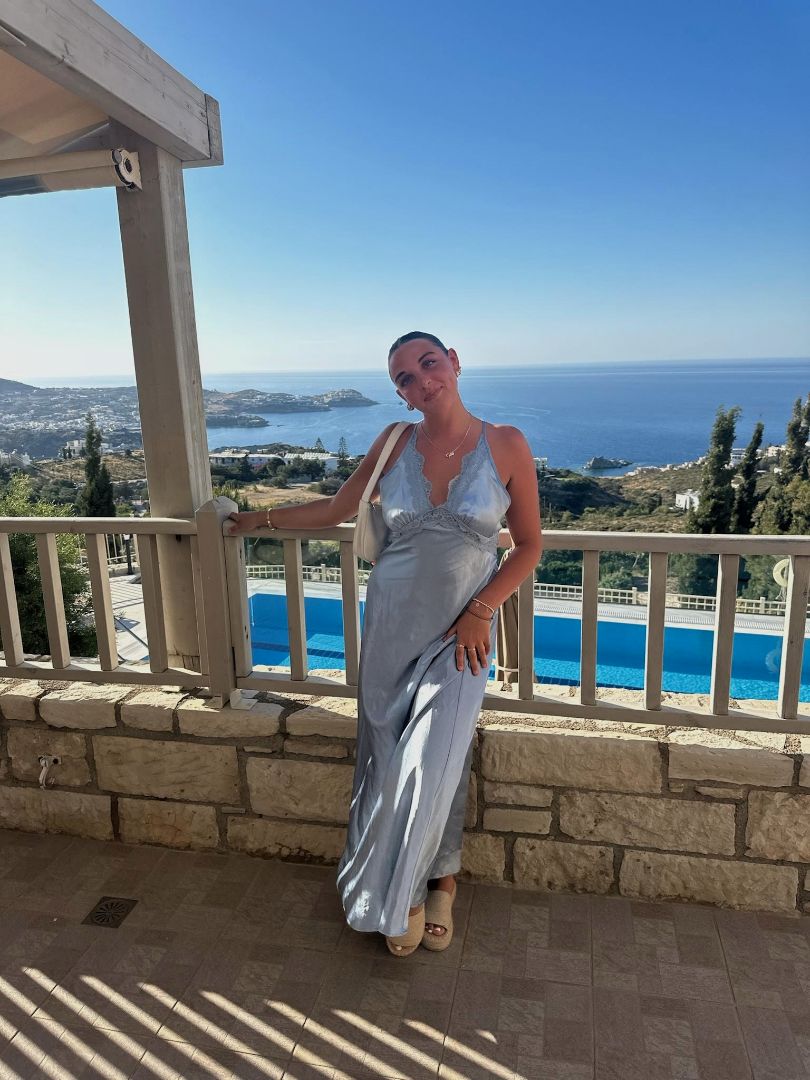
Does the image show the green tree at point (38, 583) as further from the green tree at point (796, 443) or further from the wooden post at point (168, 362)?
the green tree at point (796, 443)

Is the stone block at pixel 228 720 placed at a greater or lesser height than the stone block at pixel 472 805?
greater

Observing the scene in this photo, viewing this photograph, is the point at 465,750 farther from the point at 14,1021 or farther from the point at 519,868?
the point at 14,1021

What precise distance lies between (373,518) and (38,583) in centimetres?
1306

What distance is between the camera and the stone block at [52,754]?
2672 mm

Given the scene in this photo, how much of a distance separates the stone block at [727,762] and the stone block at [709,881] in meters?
0.27

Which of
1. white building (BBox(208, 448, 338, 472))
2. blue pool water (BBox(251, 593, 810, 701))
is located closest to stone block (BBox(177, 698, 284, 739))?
blue pool water (BBox(251, 593, 810, 701))

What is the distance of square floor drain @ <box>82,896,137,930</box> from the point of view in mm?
2230

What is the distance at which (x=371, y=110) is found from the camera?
106ft

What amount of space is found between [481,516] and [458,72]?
114ft

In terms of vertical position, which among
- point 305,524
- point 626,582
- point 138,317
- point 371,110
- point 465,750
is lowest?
point 626,582

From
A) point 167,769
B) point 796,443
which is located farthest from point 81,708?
point 796,443

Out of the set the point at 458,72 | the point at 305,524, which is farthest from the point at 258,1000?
the point at 458,72

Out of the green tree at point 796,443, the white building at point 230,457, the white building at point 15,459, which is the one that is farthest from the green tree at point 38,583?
the green tree at point 796,443

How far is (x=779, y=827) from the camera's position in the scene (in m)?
2.17
